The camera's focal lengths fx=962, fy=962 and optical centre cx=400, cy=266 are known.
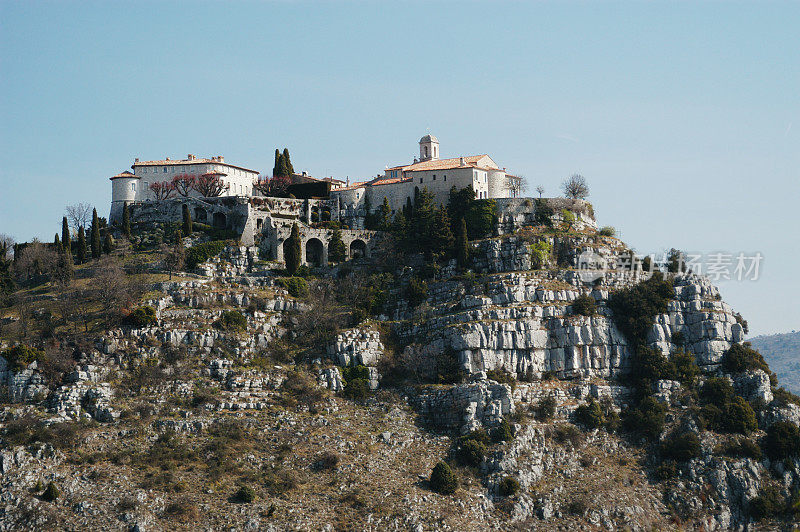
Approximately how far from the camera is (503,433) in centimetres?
8069

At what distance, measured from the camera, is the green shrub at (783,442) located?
82.4 meters

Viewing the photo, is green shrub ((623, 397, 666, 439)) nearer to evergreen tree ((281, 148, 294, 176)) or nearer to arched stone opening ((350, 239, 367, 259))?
arched stone opening ((350, 239, 367, 259))

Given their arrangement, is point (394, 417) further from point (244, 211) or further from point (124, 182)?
point (124, 182)

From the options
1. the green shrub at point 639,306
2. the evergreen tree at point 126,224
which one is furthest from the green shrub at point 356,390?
the evergreen tree at point 126,224

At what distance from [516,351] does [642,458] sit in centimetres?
1476

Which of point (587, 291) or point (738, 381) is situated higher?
point (587, 291)

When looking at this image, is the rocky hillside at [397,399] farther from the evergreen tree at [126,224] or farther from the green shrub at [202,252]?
the evergreen tree at [126,224]

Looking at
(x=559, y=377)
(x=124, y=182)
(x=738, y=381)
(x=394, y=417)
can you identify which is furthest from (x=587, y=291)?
(x=124, y=182)

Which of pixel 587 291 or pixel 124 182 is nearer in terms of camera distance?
pixel 587 291

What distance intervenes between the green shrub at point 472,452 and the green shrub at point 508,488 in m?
3.18

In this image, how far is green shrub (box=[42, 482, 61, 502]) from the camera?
67812mm

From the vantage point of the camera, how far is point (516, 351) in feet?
294

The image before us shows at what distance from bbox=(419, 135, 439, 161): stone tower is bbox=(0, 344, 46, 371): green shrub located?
5668cm

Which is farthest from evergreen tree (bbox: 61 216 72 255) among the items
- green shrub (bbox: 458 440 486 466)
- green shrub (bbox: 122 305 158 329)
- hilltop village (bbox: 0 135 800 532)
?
green shrub (bbox: 458 440 486 466)
